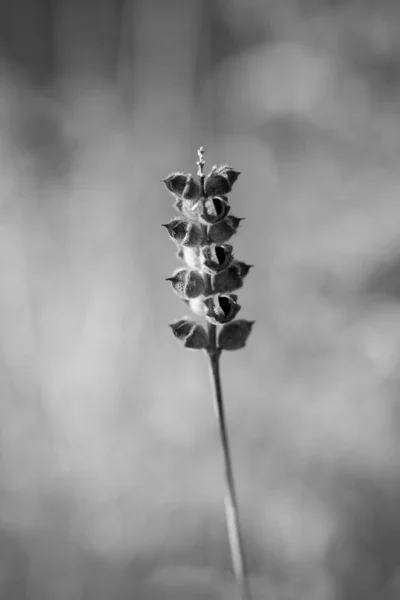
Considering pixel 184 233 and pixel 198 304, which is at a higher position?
pixel 184 233

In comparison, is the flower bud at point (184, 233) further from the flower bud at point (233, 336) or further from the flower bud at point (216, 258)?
the flower bud at point (233, 336)

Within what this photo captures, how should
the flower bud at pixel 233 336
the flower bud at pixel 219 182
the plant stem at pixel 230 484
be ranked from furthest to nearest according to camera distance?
the flower bud at pixel 233 336 < the flower bud at pixel 219 182 < the plant stem at pixel 230 484

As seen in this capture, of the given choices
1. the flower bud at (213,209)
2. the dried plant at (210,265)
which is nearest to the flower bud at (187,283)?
the dried plant at (210,265)

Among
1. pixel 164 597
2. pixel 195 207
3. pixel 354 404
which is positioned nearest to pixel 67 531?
pixel 164 597

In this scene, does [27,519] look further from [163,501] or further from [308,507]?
[308,507]

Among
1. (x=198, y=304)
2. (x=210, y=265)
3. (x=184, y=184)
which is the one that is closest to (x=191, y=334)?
(x=198, y=304)

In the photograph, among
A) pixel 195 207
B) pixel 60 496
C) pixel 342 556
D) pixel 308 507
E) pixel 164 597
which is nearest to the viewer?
pixel 195 207

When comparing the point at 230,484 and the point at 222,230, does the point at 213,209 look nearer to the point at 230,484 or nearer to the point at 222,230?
the point at 222,230
